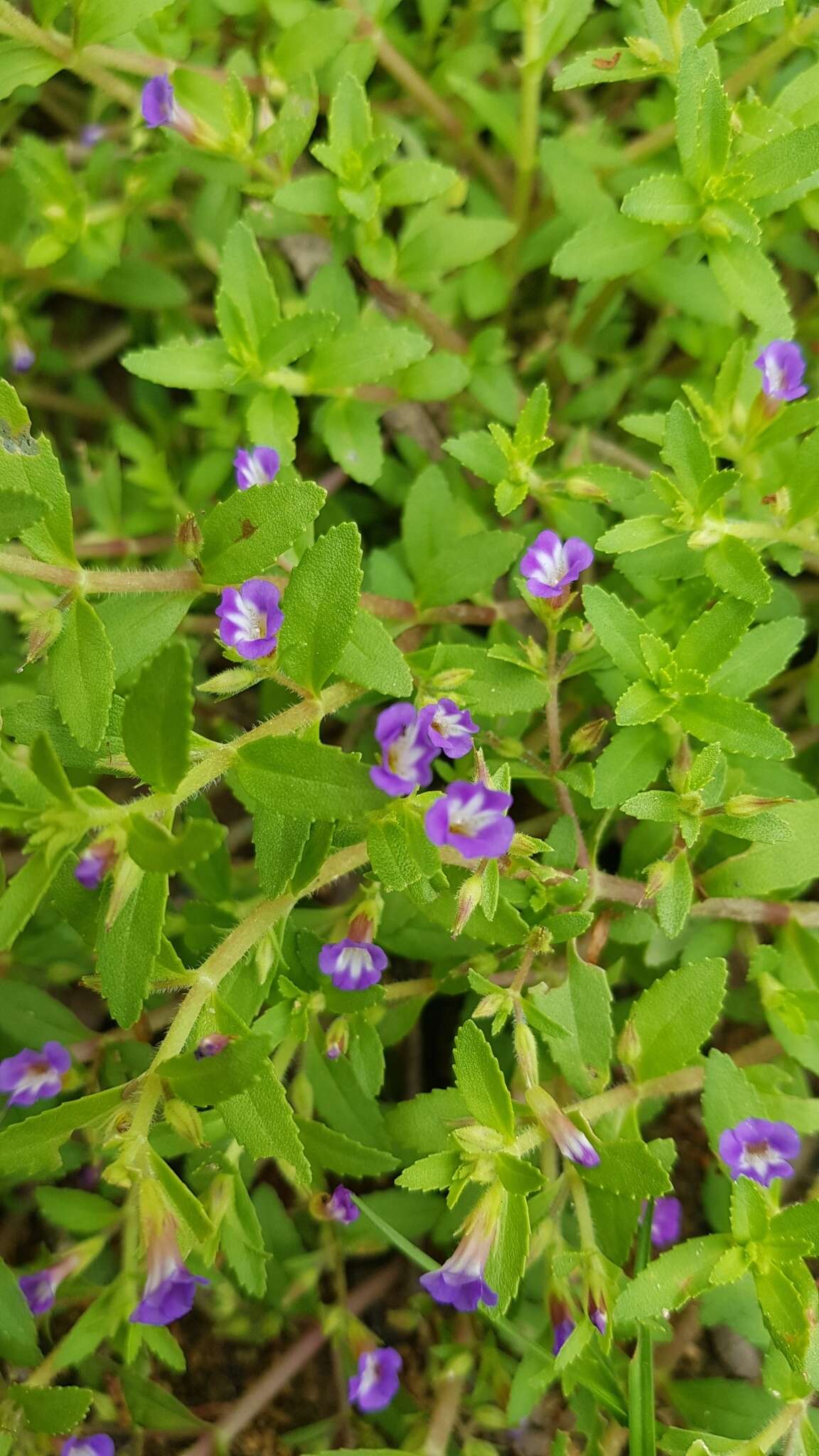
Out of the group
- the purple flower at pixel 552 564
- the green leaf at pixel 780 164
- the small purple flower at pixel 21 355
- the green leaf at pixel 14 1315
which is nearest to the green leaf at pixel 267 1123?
the green leaf at pixel 14 1315

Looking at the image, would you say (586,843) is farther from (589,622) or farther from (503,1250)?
(503,1250)

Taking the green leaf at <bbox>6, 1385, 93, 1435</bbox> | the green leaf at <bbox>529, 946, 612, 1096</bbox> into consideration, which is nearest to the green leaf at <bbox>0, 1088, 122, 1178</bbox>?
the green leaf at <bbox>6, 1385, 93, 1435</bbox>

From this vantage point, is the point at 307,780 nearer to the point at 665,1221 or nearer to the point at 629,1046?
the point at 629,1046

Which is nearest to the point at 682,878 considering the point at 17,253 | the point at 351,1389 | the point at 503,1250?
the point at 503,1250

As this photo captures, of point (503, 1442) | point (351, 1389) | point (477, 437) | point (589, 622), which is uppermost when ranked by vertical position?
point (477, 437)

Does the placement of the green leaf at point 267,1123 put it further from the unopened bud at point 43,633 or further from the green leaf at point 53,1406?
the unopened bud at point 43,633

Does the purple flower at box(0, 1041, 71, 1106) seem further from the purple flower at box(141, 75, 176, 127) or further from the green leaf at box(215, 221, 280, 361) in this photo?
the purple flower at box(141, 75, 176, 127)

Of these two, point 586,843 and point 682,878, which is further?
point 586,843
